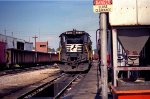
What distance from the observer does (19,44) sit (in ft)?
172

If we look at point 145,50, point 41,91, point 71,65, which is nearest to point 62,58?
point 71,65

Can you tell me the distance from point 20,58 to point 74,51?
15284 mm

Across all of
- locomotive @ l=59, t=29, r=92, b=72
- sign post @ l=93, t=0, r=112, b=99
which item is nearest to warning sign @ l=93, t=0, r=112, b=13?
sign post @ l=93, t=0, r=112, b=99

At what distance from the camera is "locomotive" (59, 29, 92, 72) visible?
2747cm

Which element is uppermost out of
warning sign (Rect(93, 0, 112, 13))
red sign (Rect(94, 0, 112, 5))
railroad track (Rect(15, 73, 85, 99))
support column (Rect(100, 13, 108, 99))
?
red sign (Rect(94, 0, 112, 5))

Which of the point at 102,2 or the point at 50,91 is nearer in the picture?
the point at 102,2

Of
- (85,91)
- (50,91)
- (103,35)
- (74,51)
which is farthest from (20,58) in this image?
(103,35)

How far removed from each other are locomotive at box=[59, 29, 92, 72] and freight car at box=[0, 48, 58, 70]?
369 inches

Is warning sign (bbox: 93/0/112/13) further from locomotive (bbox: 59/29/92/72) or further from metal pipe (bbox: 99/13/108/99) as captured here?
locomotive (bbox: 59/29/92/72)

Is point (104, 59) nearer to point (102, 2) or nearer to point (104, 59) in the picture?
point (104, 59)

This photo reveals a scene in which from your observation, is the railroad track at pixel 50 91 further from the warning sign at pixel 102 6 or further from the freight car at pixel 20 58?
the freight car at pixel 20 58

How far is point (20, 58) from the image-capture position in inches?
1633

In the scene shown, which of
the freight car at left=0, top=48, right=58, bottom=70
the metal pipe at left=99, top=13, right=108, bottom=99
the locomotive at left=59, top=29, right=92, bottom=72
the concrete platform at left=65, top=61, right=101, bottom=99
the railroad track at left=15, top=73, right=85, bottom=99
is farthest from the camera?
the freight car at left=0, top=48, right=58, bottom=70

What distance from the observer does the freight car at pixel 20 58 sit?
119 ft
